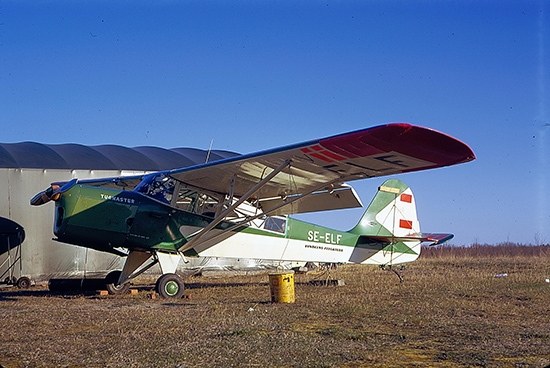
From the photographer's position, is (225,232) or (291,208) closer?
(225,232)

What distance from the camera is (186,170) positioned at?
10461 millimetres

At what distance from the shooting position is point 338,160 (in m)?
9.00

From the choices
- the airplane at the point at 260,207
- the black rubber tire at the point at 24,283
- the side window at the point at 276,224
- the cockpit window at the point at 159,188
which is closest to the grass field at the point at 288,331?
the airplane at the point at 260,207

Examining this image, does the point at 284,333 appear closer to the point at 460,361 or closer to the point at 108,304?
the point at 460,361

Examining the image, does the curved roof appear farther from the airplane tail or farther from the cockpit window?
the airplane tail

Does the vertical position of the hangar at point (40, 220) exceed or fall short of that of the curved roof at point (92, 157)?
it falls short

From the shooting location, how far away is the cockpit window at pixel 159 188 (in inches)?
428

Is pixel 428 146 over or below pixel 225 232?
over

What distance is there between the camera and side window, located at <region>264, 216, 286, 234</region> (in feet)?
41.1

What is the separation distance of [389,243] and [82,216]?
27.0 ft

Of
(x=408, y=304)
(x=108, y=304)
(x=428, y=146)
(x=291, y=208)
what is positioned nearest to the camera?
(x=428, y=146)

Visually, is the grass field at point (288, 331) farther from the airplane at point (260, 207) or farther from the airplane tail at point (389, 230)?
the airplane tail at point (389, 230)

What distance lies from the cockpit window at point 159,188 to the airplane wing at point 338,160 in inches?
10.6

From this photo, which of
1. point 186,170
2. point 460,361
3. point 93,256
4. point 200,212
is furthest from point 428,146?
point 93,256
